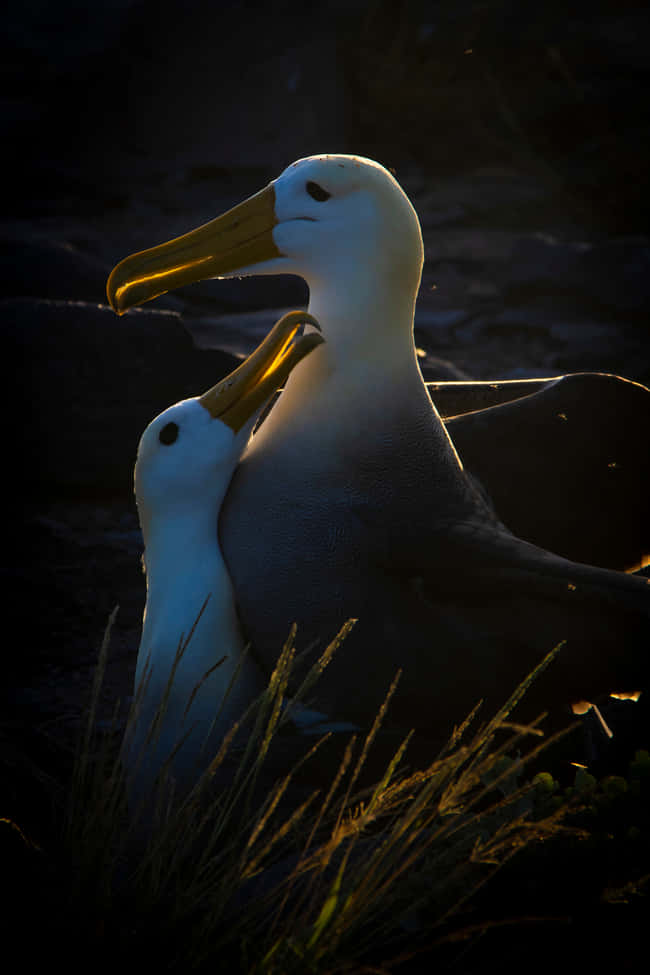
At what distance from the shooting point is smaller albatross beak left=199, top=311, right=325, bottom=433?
251 centimetres

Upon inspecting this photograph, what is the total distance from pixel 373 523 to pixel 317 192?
760 mm

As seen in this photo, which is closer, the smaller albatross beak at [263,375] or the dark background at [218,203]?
the smaller albatross beak at [263,375]

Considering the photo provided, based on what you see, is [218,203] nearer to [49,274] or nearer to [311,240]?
[49,274]

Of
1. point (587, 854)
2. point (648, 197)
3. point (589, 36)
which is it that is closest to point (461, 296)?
point (648, 197)

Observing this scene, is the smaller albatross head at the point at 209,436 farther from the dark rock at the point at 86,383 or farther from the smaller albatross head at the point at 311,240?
the dark rock at the point at 86,383

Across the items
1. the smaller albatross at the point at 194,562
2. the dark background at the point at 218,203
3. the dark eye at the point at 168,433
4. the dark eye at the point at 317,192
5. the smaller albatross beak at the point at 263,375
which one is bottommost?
the dark background at the point at 218,203

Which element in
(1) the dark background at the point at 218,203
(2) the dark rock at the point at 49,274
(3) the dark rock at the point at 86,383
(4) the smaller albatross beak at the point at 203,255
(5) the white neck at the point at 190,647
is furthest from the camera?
(2) the dark rock at the point at 49,274

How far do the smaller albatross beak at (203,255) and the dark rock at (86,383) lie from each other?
2.02m

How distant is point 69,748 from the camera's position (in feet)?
8.98

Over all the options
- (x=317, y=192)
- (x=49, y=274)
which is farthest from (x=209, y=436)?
(x=49, y=274)

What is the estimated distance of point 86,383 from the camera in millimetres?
4738

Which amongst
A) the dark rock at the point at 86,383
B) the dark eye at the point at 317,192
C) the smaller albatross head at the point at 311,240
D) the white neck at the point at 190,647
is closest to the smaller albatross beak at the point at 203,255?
the smaller albatross head at the point at 311,240

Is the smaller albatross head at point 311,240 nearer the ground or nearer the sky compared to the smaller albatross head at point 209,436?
nearer the sky

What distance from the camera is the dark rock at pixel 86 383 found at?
4570 millimetres
